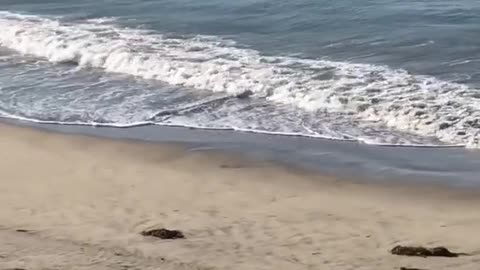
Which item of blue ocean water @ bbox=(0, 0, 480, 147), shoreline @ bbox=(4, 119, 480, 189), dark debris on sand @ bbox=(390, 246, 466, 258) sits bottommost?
dark debris on sand @ bbox=(390, 246, 466, 258)

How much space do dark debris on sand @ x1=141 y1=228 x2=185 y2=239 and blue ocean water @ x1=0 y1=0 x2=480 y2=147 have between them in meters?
3.35

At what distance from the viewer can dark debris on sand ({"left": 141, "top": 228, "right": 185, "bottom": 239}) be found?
21.8ft

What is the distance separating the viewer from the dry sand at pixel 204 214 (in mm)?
6125

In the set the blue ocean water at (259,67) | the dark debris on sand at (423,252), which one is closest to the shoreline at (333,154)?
the blue ocean water at (259,67)

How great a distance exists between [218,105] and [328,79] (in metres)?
1.63

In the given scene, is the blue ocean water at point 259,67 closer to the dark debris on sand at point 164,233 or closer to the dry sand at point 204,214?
the dry sand at point 204,214

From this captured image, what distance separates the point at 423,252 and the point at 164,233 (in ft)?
5.89

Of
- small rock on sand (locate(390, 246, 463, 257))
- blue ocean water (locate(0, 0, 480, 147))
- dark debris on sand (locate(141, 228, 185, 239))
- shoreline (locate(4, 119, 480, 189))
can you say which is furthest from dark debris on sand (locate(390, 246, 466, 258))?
blue ocean water (locate(0, 0, 480, 147))

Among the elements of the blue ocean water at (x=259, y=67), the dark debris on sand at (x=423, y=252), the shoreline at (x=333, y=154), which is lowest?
the dark debris on sand at (x=423, y=252)

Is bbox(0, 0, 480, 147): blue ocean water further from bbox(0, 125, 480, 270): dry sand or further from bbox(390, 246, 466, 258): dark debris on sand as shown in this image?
bbox(390, 246, 466, 258): dark debris on sand

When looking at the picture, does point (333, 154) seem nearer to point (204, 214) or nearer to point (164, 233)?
Result: point (204, 214)

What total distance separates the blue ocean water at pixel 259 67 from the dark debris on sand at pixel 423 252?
3.21 meters

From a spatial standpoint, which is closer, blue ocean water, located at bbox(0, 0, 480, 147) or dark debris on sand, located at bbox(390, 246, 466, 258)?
dark debris on sand, located at bbox(390, 246, 466, 258)

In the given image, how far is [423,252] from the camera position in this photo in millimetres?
6246
